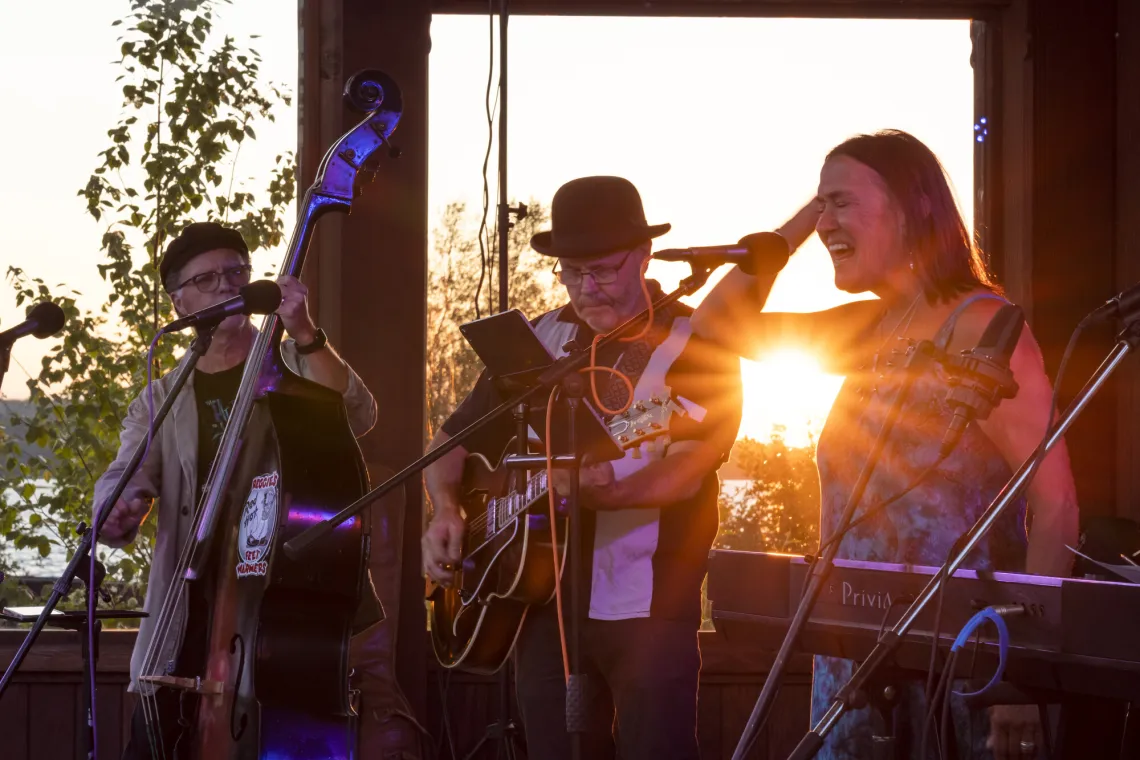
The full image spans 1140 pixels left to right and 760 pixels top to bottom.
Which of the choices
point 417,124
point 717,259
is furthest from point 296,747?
point 417,124

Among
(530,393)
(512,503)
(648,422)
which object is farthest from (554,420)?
(512,503)

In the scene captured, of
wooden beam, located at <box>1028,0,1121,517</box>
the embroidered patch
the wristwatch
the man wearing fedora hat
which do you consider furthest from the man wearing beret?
wooden beam, located at <box>1028,0,1121,517</box>

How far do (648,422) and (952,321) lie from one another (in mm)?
706

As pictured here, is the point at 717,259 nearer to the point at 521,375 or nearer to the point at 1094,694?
the point at 521,375

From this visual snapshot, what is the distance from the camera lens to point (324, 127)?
423 cm

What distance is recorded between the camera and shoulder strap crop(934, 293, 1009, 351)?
2057 mm

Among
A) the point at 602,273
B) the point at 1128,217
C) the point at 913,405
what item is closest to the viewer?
the point at 913,405

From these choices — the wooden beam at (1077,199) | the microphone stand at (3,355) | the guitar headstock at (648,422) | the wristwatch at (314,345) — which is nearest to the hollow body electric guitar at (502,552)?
the guitar headstock at (648,422)

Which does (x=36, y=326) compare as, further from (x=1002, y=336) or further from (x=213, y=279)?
(x=1002, y=336)

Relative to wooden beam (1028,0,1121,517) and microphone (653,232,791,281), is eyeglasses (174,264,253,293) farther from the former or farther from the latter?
wooden beam (1028,0,1121,517)

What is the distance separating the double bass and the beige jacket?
186 millimetres

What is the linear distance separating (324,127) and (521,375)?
88.8 inches

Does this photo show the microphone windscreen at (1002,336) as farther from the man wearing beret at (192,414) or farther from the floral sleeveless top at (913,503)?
the man wearing beret at (192,414)

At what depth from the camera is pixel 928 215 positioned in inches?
91.8
